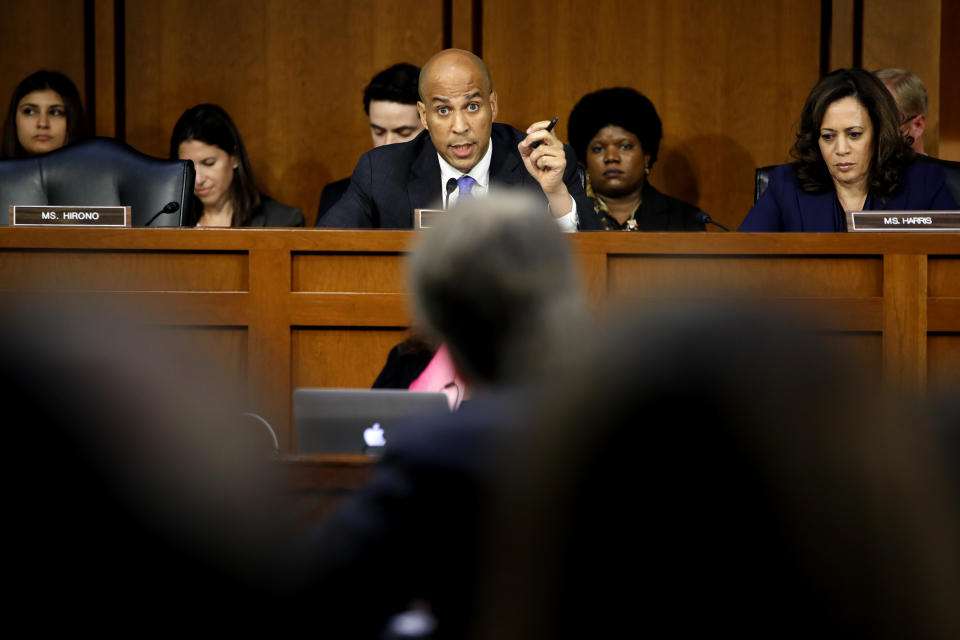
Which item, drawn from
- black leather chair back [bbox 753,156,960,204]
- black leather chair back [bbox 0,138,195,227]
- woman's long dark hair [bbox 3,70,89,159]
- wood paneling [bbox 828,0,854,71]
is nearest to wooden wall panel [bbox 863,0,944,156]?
wood paneling [bbox 828,0,854,71]

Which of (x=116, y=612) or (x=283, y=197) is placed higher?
(x=283, y=197)

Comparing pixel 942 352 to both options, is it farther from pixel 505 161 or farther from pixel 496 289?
pixel 496 289

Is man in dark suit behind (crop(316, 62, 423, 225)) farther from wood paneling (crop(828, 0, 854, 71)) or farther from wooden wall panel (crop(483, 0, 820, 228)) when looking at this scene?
wood paneling (crop(828, 0, 854, 71))

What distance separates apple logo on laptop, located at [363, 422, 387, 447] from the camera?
1585mm

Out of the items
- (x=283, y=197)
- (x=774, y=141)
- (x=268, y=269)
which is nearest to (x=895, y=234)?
(x=268, y=269)

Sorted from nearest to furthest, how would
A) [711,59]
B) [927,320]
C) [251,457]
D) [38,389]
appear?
[38,389] < [251,457] < [927,320] < [711,59]

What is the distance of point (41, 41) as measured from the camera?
466 cm

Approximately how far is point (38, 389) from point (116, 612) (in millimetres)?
151

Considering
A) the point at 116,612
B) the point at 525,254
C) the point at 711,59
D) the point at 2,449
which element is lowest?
the point at 116,612

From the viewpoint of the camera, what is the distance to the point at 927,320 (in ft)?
7.85

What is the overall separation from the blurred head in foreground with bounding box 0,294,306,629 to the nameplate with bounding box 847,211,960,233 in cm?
203

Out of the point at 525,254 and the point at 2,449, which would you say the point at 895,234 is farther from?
the point at 2,449

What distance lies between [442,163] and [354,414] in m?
1.76

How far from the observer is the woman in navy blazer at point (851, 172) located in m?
3.15
